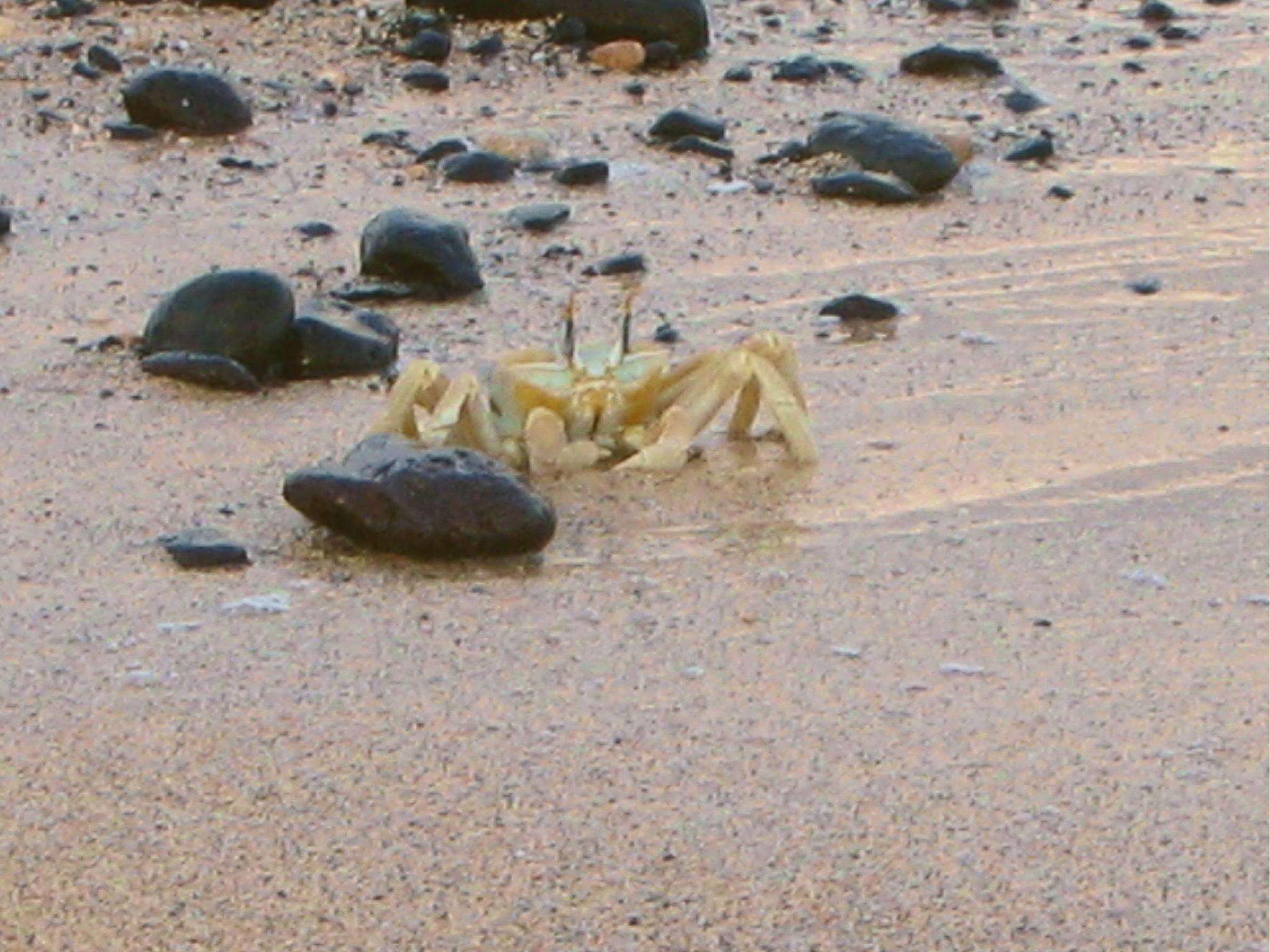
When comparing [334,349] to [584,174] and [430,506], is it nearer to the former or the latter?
[430,506]

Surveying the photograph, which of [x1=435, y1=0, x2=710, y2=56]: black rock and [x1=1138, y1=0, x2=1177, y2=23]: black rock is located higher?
[x1=435, y1=0, x2=710, y2=56]: black rock

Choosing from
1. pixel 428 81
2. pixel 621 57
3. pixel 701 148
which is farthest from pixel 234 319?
pixel 621 57

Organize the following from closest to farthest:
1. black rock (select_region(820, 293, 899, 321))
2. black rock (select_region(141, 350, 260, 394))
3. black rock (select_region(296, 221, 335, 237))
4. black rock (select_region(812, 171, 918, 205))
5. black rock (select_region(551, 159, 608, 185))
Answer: black rock (select_region(141, 350, 260, 394)) < black rock (select_region(820, 293, 899, 321)) < black rock (select_region(296, 221, 335, 237)) < black rock (select_region(812, 171, 918, 205)) < black rock (select_region(551, 159, 608, 185))

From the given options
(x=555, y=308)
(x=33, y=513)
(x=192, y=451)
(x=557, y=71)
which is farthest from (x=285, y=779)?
(x=557, y=71)

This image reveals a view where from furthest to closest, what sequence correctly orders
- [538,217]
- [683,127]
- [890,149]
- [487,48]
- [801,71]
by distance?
[487,48] < [801,71] < [683,127] < [890,149] < [538,217]

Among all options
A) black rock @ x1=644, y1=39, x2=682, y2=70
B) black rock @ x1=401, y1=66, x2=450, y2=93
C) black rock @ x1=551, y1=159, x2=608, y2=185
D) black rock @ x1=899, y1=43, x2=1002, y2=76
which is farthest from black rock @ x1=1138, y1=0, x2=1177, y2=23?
black rock @ x1=551, y1=159, x2=608, y2=185

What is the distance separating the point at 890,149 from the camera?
26.6 ft

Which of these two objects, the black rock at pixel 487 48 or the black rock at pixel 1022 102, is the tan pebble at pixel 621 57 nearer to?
the black rock at pixel 487 48

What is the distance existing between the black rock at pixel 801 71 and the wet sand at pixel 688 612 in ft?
3.83

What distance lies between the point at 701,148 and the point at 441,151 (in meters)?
0.80

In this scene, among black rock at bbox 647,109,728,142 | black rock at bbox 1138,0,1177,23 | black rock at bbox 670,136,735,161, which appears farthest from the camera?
black rock at bbox 1138,0,1177,23

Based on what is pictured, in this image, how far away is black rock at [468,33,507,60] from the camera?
9.69 metres

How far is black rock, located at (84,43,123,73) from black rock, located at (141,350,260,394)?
3.23m

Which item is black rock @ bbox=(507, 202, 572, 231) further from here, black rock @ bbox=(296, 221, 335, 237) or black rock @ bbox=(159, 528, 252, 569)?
black rock @ bbox=(159, 528, 252, 569)
